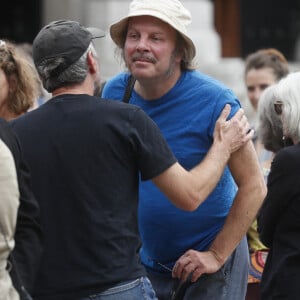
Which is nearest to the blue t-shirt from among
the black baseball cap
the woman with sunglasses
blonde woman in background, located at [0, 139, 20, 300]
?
the woman with sunglasses

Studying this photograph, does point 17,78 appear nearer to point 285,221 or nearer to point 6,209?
point 285,221

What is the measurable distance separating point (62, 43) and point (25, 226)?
680 millimetres

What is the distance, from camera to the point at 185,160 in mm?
4258

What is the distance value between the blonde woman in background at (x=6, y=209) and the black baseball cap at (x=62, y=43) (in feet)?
1.95

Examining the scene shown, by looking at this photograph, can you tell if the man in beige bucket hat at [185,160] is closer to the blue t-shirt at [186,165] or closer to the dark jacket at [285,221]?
the blue t-shirt at [186,165]

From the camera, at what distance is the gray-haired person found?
3715mm

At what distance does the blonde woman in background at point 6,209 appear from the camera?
331 centimetres

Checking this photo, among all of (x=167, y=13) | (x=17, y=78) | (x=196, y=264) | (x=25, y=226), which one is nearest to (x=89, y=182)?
(x=25, y=226)

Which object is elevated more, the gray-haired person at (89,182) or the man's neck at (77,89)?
the man's neck at (77,89)

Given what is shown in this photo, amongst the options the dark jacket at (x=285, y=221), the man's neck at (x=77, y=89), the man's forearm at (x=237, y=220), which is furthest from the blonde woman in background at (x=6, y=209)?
the dark jacket at (x=285, y=221)

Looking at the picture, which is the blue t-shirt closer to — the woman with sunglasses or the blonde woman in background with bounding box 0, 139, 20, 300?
the woman with sunglasses

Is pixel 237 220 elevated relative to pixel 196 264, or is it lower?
elevated

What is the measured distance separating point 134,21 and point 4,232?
1351 millimetres

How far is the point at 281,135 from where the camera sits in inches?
201
